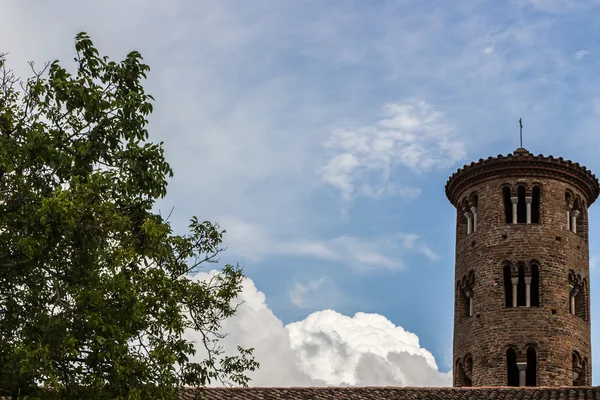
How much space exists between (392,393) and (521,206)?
15.7 metres

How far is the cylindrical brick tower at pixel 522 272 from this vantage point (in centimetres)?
4147

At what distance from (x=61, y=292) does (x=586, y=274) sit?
98.9 feet

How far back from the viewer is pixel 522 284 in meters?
42.8

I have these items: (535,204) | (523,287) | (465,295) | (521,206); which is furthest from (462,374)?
(535,204)

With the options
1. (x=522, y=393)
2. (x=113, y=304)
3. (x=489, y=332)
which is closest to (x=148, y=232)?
(x=113, y=304)

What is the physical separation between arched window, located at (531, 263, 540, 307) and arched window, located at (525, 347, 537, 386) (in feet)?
6.23

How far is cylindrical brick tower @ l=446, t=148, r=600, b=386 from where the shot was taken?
41469 mm

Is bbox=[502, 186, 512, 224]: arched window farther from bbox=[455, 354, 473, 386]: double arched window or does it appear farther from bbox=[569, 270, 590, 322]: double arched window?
bbox=[455, 354, 473, 386]: double arched window

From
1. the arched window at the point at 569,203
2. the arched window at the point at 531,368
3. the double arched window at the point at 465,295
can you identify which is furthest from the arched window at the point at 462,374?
the arched window at the point at 569,203

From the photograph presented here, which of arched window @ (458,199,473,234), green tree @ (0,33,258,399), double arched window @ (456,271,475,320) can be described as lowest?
green tree @ (0,33,258,399)

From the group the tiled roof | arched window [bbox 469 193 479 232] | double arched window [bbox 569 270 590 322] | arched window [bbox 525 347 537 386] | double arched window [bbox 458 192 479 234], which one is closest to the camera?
the tiled roof

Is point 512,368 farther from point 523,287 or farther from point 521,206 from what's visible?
point 521,206

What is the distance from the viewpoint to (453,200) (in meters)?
46.2

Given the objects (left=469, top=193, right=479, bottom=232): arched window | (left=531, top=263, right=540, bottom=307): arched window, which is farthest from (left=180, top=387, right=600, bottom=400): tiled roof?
(left=469, top=193, right=479, bottom=232): arched window
